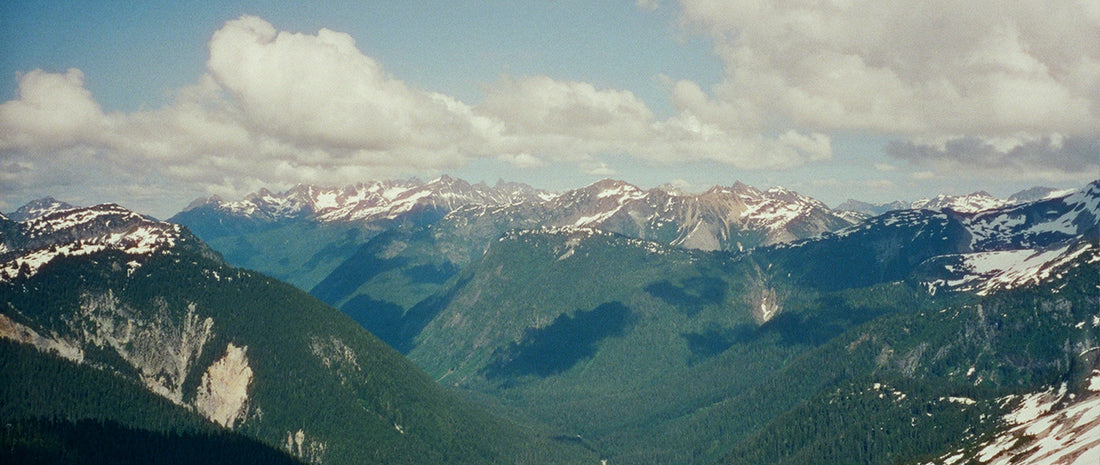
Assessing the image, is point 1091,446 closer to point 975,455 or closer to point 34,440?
point 975,455

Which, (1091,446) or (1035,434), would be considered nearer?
(1091,446)

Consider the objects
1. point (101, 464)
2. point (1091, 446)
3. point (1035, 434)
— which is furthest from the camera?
point (101, 464)

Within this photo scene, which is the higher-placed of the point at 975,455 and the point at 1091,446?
the point at 1091,446

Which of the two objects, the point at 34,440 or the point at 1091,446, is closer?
the point at 1091,446

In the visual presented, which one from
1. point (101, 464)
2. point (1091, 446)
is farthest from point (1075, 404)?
point (101, 464)

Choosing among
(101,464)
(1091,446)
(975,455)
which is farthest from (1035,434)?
(101,464)

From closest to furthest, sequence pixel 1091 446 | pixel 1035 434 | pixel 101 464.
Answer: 1. pixel 1091 446
2. pixel 1035 434
3. pixel 101 464

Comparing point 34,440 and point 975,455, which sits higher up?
point 34,440
